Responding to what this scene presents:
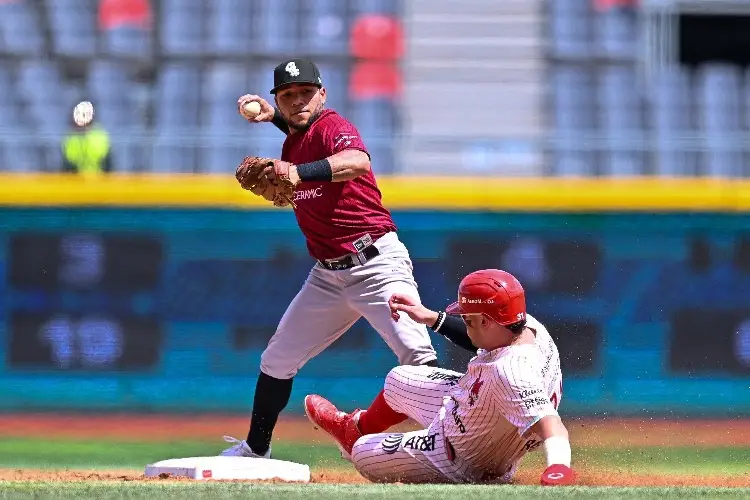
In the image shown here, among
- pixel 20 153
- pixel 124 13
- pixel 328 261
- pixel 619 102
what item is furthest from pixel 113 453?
pixel 619 102

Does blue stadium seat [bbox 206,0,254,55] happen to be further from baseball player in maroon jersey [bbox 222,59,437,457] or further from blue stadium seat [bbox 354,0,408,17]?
baseball player in maroon jersey [bbox 222,59,437,457]

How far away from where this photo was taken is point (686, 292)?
8.16 meters

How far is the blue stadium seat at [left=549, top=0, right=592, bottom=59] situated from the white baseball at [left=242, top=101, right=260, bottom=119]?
799cm

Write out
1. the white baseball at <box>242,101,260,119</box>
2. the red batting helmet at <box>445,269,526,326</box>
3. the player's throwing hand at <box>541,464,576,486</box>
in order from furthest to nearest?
1. the white baseball at <box>242,101,260,119</box>
2. the red batting helmet at <box>445,269,526,326</box>
3. the player's throwing hand at <box>541,464,576,486</box>

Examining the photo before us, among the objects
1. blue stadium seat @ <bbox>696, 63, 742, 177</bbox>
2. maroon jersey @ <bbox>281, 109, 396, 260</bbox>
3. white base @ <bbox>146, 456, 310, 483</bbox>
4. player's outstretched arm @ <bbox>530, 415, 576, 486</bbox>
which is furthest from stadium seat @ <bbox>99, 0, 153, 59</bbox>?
player's outstretched arm @ <bbox>530, 415, 576, 486</bbox>

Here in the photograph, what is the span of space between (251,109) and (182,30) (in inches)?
310

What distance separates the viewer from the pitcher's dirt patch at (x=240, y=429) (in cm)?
757

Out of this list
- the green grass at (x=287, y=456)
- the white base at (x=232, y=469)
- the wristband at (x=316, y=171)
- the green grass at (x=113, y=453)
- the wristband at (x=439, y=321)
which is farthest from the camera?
the green grass at (x=113, y=453)

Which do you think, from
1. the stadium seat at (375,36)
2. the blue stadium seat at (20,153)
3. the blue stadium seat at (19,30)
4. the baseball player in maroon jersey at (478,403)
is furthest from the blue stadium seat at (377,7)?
the baseball player in maroon jersey at (478,403)

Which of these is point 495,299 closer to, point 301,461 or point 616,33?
point 301,461

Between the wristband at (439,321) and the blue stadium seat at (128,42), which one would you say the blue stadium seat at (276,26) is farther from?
the wristband at (439,321)

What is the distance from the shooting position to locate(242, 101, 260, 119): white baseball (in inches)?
236

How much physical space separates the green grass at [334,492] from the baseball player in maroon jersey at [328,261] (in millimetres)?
1113

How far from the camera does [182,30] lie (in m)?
13.6
